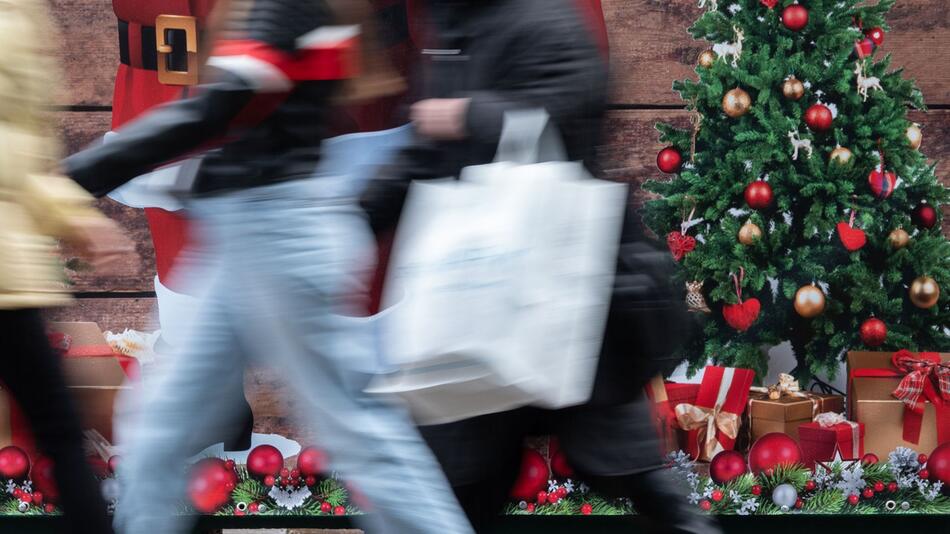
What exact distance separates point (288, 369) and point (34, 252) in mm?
507

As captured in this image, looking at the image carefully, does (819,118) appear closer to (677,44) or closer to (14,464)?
(677,44)

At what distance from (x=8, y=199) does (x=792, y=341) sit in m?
2.70

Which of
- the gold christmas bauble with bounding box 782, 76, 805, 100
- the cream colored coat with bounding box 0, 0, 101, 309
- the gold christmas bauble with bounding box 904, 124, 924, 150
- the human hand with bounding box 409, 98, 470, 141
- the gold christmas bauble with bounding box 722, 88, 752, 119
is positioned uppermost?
the human hand with bounding box 409, 98, 470, 141

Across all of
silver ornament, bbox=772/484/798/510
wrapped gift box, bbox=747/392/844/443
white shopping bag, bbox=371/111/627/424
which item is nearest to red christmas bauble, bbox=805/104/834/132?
wrapped gift box, bbox=747/392/844/443

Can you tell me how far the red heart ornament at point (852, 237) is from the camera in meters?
3.67

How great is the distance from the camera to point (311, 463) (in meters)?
3.60

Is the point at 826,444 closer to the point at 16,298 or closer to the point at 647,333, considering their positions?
the point at 647,333

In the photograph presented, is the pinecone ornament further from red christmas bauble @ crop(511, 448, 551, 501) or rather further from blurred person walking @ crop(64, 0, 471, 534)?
blurred person walking @ crop(64, 0, 471, 534)

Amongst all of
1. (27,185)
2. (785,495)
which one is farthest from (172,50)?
(785,495)

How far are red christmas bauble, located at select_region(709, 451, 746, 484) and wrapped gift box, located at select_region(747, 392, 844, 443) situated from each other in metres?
0.17

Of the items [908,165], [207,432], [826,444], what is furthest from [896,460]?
[207,432]

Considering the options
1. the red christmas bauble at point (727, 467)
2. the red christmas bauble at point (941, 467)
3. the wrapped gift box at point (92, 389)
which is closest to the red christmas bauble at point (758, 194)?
the red christmas bauble at point (727, 467)

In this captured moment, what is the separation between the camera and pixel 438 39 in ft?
6.93

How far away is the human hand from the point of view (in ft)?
6.48
